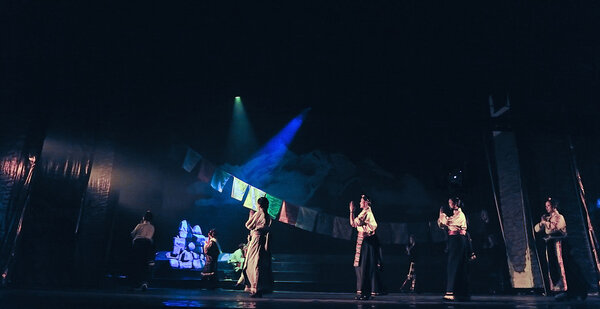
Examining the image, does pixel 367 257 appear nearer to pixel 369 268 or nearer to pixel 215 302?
pixel 369 268

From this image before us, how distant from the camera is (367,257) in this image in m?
6.50

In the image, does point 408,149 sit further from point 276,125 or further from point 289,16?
point 289,16

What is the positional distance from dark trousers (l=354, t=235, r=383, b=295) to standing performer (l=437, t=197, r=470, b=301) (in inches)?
48.2

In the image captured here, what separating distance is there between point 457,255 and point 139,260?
20.8ft

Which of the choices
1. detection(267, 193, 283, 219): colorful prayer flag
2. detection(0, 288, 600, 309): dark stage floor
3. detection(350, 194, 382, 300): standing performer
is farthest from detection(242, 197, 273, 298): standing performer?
detection(267, 193, 283, 219): colorful prayer flag

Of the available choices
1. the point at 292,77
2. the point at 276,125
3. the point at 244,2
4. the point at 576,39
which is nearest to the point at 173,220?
the point at 276,125

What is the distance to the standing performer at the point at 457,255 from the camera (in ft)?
20.5

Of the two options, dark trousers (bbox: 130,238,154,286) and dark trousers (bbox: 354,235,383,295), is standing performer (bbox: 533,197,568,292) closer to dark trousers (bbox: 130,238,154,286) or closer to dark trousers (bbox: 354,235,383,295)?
dark trousers (bbox: 354,235,383,295)

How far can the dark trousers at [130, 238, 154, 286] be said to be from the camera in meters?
7.62

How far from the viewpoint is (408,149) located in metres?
11.9

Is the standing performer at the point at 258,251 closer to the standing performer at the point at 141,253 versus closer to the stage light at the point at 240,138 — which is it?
the standing performer at the point at 141,253

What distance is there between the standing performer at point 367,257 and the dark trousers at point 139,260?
4468mm

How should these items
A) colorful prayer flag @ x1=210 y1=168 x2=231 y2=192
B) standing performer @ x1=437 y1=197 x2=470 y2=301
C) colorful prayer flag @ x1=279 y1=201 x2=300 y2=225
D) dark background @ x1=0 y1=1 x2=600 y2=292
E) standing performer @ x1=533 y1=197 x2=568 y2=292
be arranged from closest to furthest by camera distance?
standing performer @ x1=437 y1=197 x2=470 y2=301 < standing performer @ x1=533 y1=197 x2=568 y2=292 < dark background @ x1=0 y1=1 x2=600 y2=292 < colorful prayer flag @ x1=279 y1=201 x2=300 y2=225 < colorful prayer flag @ x1=210 y1=168 x2=231 y2=192

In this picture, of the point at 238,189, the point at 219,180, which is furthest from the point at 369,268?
the point at 219,180
